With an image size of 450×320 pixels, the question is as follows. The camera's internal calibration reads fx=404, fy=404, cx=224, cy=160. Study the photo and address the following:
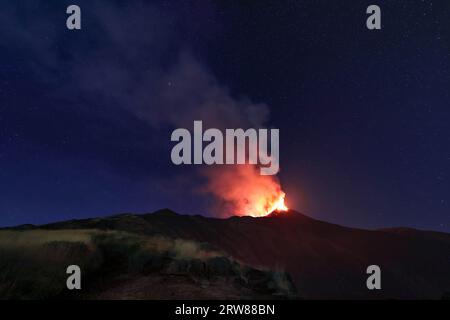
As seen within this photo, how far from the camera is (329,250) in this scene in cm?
4381

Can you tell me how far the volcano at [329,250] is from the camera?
A: 3597 cm

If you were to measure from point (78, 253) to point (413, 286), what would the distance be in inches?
1432

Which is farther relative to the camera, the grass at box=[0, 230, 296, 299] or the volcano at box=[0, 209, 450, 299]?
the volcano at box=[0, 209, 450, 299]

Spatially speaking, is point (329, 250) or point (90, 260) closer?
point (90, 260)

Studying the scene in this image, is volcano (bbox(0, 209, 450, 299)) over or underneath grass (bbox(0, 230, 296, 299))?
underneath

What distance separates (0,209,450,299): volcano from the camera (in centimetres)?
3597

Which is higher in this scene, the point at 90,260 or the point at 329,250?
the point at 90,260

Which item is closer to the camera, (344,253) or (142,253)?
(142,253)

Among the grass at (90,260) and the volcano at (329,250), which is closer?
the grass at (90,260)

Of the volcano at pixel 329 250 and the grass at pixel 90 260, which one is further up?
the grass at pixel 90 260
